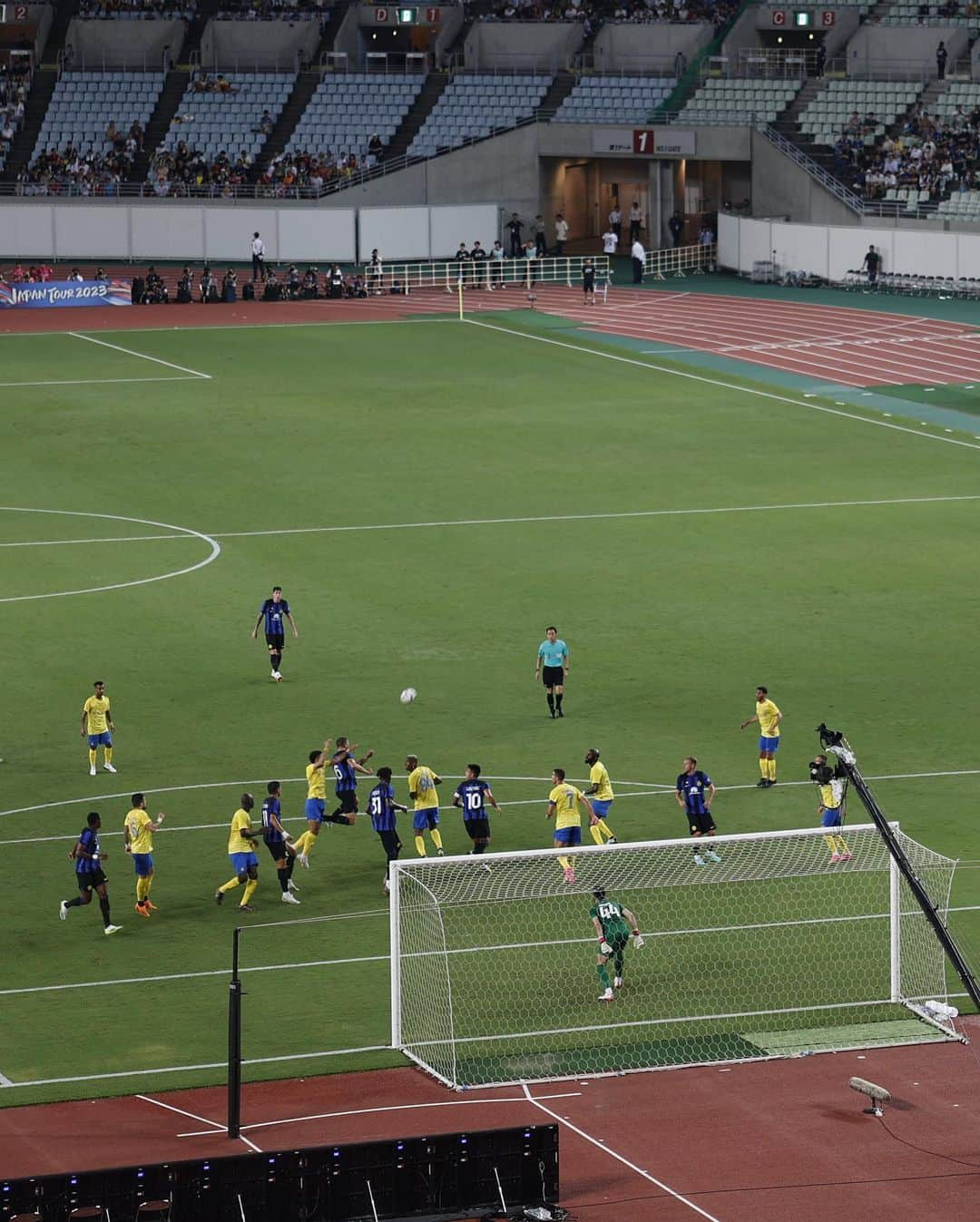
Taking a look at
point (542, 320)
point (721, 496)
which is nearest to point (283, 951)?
point (721, 496)

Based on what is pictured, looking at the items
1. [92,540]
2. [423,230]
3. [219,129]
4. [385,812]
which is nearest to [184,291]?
[423,230]

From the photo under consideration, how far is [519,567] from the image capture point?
41500 millimetres

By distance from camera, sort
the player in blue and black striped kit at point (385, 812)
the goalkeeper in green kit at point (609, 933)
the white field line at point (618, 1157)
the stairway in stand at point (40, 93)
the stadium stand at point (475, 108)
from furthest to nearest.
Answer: the stairway in stand at point (40, 93)
the stadium stand at point (475, 108)
the player in blue and black striped kit at point (385, 812)
the goalkeeper in green kit at point (609, 933)
the white field line at point (618, 1157)

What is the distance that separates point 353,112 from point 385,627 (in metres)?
60.9

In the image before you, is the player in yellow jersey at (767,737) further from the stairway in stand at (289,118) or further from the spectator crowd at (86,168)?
the stairway in stand at (289,118)

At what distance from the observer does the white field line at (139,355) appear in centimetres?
6356

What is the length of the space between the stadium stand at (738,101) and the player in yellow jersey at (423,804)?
215 feet

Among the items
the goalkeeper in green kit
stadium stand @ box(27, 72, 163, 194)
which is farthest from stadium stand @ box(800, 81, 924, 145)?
the goalkeeper in green kit

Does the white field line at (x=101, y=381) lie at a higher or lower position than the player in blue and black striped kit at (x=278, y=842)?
higher

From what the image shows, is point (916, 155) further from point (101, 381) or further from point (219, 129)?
point (101, 381)

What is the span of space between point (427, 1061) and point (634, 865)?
3530 millimetres

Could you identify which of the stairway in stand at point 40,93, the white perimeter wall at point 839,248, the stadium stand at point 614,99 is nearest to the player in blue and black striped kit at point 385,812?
the white perimeter wall at point 839,248

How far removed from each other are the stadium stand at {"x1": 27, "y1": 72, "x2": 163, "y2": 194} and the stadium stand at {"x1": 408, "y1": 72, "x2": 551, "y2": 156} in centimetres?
1242

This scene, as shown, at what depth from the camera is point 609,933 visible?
22.0 meters
